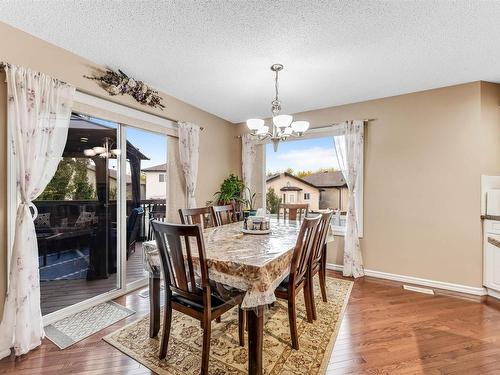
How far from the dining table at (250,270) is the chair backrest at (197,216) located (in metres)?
0.55

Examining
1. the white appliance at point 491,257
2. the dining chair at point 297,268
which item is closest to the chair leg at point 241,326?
the dining chair at point 297,268

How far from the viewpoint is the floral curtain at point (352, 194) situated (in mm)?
3471

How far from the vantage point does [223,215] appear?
3.20 meters

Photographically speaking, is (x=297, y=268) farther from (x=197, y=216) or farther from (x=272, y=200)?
(x=272, y=200)

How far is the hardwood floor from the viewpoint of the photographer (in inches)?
67.7

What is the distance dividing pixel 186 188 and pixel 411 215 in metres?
3.12

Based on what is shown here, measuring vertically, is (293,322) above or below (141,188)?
below

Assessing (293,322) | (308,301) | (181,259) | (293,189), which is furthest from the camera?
(293,189)

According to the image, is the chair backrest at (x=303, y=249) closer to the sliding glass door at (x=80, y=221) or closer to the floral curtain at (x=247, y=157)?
the sliding glass door at (x=80, y=221)

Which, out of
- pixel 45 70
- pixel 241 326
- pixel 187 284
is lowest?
pixel 241 326

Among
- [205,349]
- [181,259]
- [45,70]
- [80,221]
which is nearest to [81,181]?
[80,221]

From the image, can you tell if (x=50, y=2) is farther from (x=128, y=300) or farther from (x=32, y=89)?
(x=128, y=300)

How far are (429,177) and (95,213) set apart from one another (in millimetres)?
4060

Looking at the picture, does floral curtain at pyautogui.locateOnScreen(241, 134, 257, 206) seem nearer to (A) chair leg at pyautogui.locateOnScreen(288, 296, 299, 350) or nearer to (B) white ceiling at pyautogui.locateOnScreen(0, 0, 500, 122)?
(B) white ceiling at pyautogui.locateOnScreen(0, 0, 500, 122)
